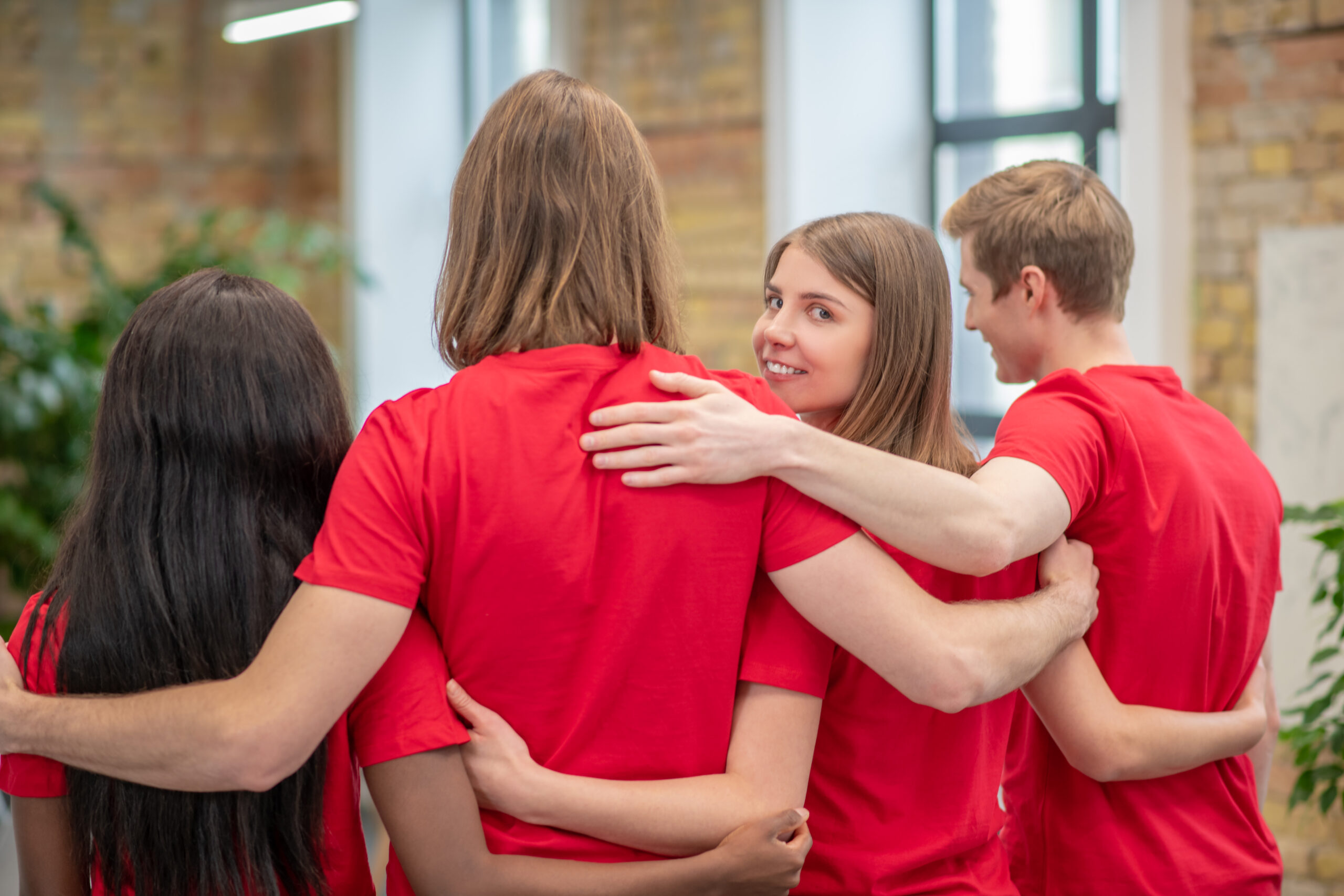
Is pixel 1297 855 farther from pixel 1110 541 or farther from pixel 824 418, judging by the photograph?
pixel 824 418

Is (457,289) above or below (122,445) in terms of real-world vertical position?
above

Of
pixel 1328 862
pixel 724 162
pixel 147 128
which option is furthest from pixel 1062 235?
pixel 147 128

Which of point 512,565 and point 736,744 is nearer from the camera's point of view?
point 512,565

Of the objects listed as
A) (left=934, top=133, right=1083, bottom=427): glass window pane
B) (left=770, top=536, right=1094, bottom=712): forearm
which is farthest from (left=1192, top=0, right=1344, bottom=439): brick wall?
(left=770, top=536, right=1094, bottom=712): forearm

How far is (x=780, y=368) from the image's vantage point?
5.27 ft

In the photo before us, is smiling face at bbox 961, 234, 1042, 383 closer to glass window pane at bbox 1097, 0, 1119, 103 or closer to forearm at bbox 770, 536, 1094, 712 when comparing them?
forearm at bbox 770, 536, 1094, 712

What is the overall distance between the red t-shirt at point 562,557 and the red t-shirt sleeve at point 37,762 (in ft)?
1.21

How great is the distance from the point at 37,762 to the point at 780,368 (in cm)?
100

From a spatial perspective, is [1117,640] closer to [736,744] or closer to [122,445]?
[736,744]

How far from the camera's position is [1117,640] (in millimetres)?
1563

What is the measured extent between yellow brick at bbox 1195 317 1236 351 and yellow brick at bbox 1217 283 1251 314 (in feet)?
0.11

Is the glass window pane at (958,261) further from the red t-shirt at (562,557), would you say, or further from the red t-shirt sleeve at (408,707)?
the red t-shirt sleeve at (408,707)

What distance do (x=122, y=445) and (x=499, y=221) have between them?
48 centimetres

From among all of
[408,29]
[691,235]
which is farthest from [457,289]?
[408,29]
